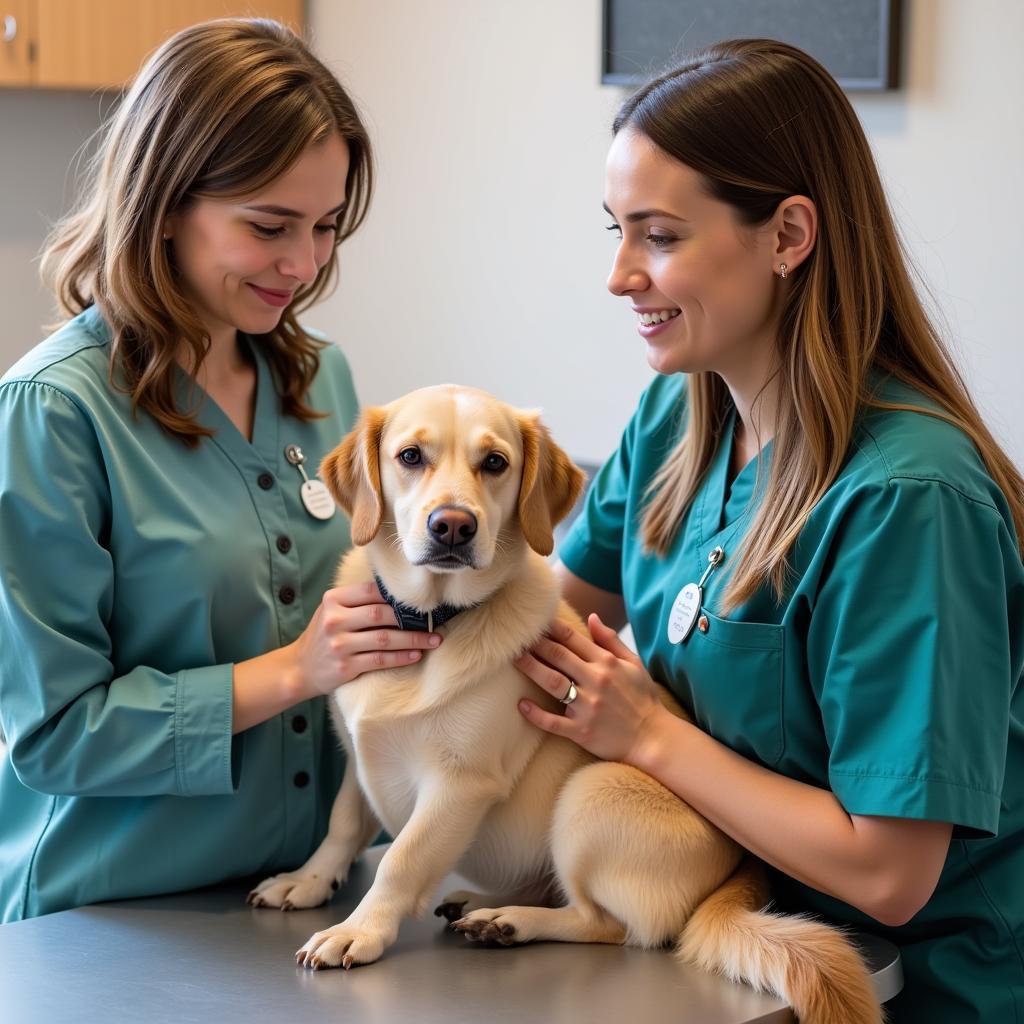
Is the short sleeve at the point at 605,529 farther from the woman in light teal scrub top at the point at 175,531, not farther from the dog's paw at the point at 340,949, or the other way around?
the dog's paw at the point at 340,949

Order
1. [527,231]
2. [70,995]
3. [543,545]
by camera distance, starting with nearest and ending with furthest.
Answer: [70,995] → [543,545] → [527,231]

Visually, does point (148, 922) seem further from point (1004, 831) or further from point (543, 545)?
point (1004, 831)

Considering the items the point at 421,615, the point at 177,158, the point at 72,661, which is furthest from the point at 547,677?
the point at 177,158

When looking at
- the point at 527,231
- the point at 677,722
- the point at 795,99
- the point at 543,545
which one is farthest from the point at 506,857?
the point at 527,231

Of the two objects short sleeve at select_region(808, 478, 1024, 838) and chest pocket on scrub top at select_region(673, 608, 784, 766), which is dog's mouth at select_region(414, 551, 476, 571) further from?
short sleeve at select_region(808, 478, 1024, 838)

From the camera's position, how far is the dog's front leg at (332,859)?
1477 mm

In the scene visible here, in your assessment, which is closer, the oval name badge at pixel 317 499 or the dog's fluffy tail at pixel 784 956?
the dog's fluffy tail at pixel 784 956

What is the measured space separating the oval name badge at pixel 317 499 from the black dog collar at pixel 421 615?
0.22 meters

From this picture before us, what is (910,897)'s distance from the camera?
1277 millimetres

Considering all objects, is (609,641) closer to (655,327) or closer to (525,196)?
(655,327)

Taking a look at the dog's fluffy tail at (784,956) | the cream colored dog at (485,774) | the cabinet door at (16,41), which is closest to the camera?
the dog's fluffy tail at (784,956)

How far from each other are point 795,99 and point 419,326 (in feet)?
6.79

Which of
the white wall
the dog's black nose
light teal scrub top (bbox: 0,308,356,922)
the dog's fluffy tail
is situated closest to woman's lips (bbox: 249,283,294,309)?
light teal scrub top (bbox: 0,308,356,922)

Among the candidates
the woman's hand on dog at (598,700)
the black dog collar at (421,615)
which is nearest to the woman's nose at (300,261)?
the black dog collar at (421,615)
